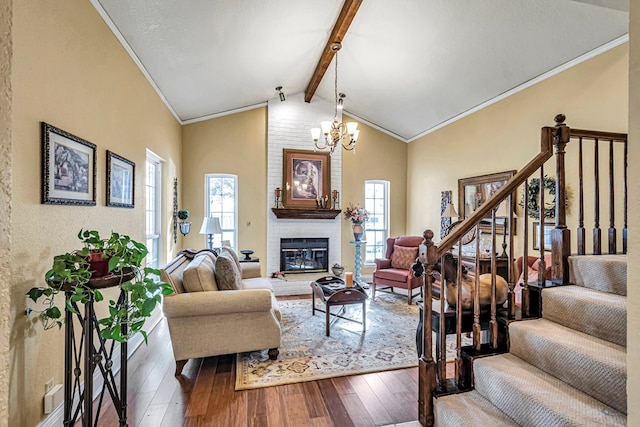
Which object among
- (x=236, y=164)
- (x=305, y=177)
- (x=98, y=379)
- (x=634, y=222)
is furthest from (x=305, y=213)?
(x=634, y=222)

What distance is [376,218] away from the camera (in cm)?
648

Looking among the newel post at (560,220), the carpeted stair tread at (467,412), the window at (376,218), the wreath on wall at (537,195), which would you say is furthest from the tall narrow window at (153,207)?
the wreath on wall at (537,195)

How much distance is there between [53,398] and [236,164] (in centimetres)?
437

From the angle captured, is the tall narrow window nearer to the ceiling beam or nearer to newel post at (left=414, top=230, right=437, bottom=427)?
the ceiling beam

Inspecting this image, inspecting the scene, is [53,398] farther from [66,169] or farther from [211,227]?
[211,227]

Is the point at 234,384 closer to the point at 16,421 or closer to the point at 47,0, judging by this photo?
the point at 16,421

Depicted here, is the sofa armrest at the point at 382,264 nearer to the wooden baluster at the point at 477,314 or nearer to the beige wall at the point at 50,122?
the wooden baluster at the point at 477,314

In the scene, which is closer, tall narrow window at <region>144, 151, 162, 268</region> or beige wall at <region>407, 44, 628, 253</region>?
beige wall at <region>407, 44, 628, 253</region>

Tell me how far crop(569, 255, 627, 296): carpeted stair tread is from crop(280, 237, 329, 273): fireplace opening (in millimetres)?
4215

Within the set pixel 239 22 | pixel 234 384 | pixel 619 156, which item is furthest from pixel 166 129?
pixel 619 156

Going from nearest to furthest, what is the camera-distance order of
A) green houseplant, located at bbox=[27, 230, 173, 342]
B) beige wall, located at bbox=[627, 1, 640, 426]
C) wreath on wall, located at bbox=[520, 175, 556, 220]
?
beige wall, located at bbox=[627, 1, 640, 426] → green houseplant, located at bbox=[27, 230, 173, 342] → wreath on wall, located at bbox=[520, 175, 556, 220]

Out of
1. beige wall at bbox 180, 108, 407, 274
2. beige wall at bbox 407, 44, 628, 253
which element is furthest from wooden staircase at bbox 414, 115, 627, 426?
beige wall at bbox 180, 108, 407, 274

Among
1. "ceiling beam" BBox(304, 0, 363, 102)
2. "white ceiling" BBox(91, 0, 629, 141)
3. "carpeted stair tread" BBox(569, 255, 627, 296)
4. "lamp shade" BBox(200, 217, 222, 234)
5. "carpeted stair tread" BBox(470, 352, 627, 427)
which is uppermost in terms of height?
"ceiling beam" BBox(304, 0, 363, 102)

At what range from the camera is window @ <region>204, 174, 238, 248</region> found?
18.6ft
